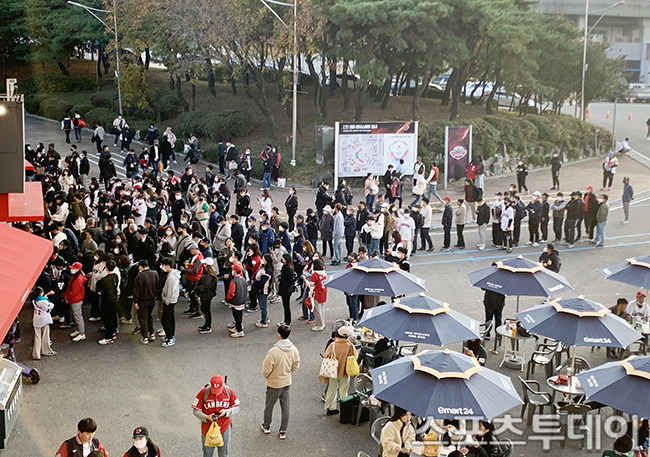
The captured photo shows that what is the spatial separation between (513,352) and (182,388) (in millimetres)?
6257

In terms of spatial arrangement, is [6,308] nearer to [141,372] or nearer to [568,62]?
[141,372]

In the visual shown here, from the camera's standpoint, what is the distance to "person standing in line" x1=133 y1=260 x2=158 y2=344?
14.7 metres

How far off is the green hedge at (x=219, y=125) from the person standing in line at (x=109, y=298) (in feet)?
79.6

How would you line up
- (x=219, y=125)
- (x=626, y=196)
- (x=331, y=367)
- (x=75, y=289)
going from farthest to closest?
1. (x=219, y=125)
2. (x=626, y=196)
3. (x=75, y=289)
4. (x=331, y=367)

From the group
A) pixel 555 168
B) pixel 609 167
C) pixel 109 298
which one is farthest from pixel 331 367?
pixel 609 167

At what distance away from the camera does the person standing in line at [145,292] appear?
14.7m

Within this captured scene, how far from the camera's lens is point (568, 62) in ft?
149

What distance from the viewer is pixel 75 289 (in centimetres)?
1494

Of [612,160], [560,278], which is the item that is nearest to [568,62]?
[612,160]

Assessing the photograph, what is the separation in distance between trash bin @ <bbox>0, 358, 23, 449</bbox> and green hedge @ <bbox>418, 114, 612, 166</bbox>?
2346 centimetres

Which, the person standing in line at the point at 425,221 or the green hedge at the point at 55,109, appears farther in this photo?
the green hedge at the point at 55,109

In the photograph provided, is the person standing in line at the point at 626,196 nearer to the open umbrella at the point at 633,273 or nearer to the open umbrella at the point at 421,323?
the open umbrella at the point at 633,273

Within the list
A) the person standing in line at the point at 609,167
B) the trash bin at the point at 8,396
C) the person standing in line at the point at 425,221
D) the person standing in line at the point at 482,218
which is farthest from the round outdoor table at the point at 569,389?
the person standing in line at the point at 609,167

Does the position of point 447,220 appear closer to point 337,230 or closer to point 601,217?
point 337,230
